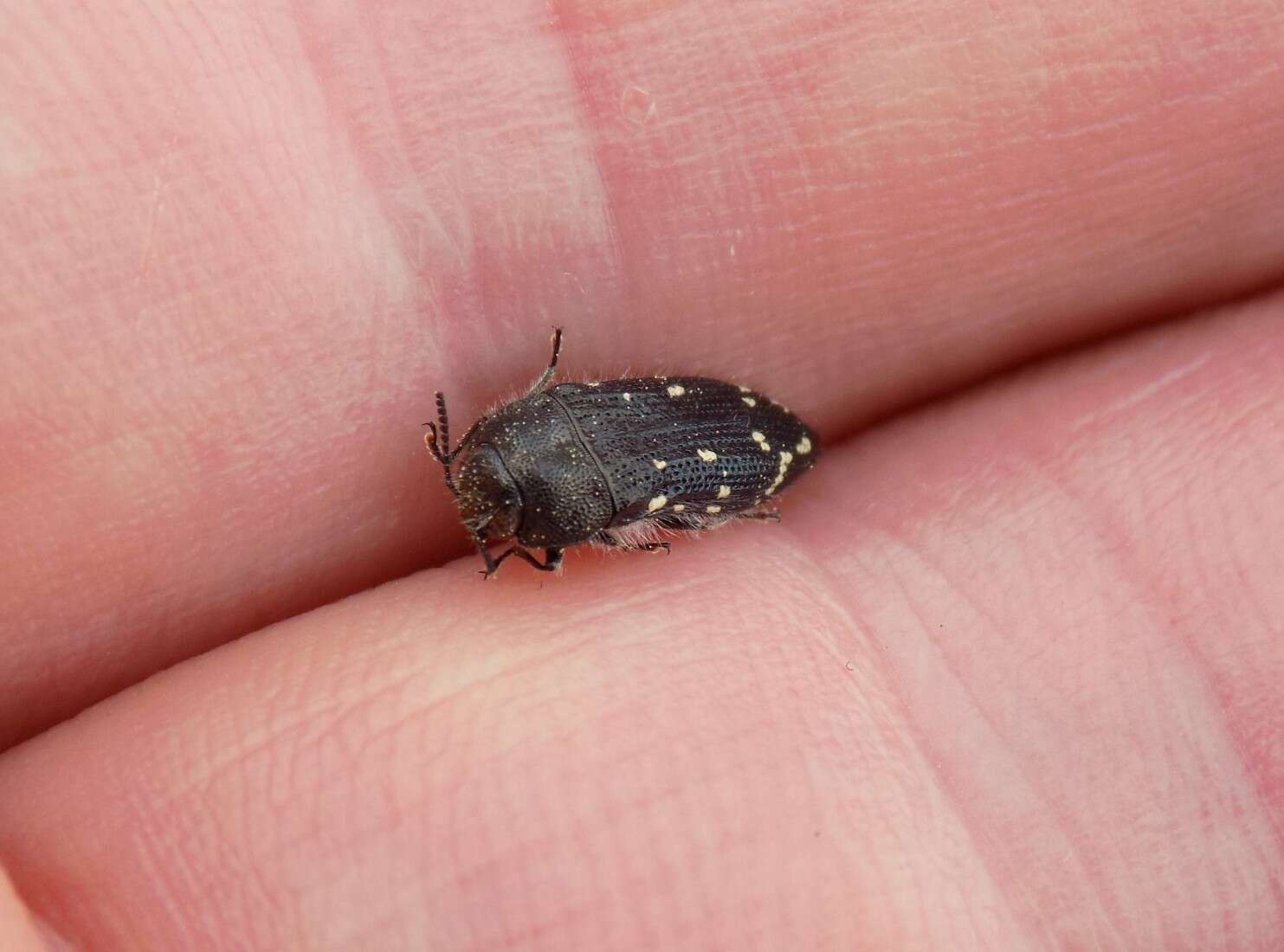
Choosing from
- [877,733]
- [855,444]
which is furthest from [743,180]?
[877,733]

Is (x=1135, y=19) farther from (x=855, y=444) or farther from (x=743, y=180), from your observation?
(x=855, y=444)

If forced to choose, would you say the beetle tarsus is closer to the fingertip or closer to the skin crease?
the skin crease

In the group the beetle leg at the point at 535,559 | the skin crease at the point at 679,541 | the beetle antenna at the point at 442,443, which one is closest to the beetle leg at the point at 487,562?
the beetle leg at the point at 535,559

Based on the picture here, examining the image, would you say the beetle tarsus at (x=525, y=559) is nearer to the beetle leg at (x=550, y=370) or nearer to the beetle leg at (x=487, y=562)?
the beetle leg at (x=487, y=562)

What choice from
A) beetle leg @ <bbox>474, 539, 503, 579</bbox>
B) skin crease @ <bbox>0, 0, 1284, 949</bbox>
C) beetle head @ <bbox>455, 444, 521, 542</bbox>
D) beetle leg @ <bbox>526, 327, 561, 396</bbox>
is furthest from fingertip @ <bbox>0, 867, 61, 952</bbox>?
beetle leg @ <bbox>526, 327, 561, 396</bbox>

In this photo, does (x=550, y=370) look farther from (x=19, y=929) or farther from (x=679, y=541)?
(x=19, y=929)
